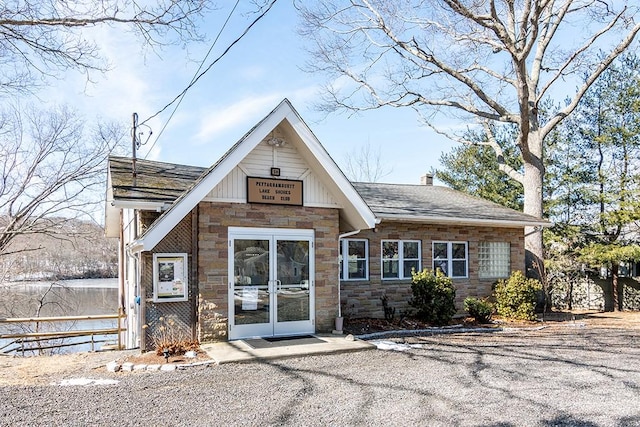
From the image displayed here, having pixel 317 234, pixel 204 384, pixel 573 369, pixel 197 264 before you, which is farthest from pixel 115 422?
pixel 573 369

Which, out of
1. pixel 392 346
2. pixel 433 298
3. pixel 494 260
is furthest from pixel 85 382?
pixel 494 260

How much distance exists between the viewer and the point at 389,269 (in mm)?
13172

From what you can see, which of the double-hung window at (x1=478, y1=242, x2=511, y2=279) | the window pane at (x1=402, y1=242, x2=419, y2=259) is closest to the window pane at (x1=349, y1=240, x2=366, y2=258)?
the window pane at (x1=402, y1=242, x2=419, y2=259)

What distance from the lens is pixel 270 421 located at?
5.12 m

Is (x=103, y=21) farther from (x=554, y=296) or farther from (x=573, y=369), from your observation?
(x=554, y=296)

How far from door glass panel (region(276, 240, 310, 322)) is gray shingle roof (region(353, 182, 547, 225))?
117 inches

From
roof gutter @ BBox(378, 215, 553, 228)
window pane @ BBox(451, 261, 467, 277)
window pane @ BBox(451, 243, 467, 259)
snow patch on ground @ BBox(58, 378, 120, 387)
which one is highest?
roof gutter @ BBox(378, 215, 553, 228)

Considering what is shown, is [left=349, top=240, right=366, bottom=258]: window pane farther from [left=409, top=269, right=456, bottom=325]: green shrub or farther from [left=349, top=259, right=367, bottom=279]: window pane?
[left=409, top=269, right=456, bottom=325]: green shrub

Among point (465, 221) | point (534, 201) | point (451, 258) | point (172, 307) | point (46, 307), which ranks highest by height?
point (534, 201)

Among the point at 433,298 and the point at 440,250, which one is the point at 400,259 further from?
the point at 433,298

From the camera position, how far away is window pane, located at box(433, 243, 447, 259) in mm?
13828

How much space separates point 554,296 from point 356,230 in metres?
12.5

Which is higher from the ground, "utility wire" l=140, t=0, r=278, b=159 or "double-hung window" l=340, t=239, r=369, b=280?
"utility wire" l=140, t=0, r=278, b=159

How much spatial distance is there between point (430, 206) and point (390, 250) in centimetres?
213
